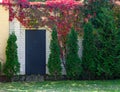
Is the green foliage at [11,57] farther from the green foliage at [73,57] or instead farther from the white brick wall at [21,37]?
the green foliage at [73,57]

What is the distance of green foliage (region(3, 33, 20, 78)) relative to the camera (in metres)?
16.7

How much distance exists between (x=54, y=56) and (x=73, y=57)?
685 millimetres

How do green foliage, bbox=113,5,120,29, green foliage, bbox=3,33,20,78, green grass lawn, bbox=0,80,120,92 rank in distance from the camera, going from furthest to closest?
green foliage, bbox=113,5,120,29, green foliage, bbox=3,33,20,78, green grass lawn, bbox=0,80,120,92

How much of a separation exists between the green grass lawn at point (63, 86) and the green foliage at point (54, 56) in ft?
1.74

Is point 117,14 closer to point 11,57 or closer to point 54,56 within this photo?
point 54,56

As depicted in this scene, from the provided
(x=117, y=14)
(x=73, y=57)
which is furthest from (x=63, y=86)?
(x=117, y=14)

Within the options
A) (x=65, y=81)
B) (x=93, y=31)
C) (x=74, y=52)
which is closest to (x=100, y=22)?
(x=93, y=31)

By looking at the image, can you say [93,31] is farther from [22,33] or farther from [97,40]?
[22,33]

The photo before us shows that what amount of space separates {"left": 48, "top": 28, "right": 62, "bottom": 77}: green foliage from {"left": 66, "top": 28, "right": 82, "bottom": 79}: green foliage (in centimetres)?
37

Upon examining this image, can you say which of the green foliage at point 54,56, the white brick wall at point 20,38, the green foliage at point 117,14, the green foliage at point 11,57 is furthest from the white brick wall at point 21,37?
the green foliage at point 117,14

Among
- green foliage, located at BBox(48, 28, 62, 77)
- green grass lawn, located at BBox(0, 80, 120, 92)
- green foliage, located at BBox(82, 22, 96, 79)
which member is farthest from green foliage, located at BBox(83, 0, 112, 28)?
green grass lawn, located at BBox(0, 80, 120, 92)

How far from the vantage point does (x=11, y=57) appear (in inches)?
658

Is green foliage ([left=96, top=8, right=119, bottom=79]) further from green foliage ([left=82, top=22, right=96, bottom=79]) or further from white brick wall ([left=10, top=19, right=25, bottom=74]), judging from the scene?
white brick wall ([left=10, top=19, right=25, bottom=74])

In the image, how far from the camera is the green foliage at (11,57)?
16.7 metres
